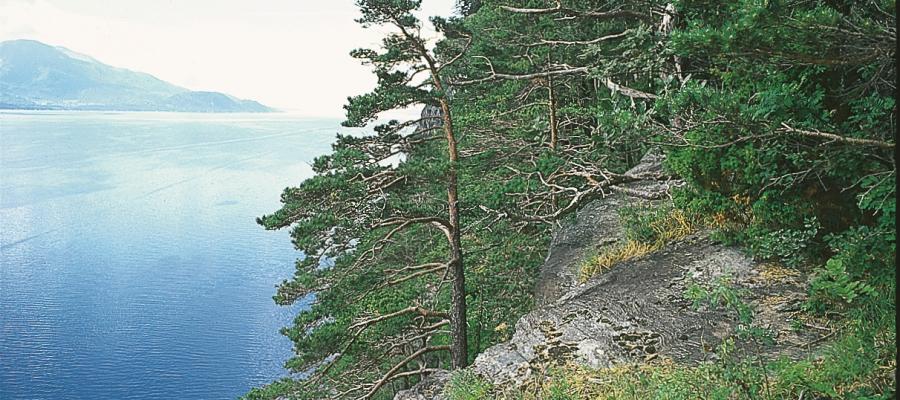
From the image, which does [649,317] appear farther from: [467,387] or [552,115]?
[552,115]

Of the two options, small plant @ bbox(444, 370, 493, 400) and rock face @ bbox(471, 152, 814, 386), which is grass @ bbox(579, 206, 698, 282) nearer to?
rock face @ bbox(471, 152, 814, 386)

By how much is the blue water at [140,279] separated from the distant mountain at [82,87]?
9358cm

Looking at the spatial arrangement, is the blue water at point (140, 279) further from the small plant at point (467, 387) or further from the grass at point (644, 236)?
the small plant at point (467, 387)

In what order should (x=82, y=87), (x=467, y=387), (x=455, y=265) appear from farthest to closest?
(x=82, y=87)
(x=455, y=265)
(x=467, y=387)

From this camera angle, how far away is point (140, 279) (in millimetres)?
34344

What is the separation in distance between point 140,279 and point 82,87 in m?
140

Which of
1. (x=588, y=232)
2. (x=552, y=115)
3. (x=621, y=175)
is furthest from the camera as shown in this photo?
(x=552, y=115)

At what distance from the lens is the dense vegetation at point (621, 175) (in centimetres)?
394

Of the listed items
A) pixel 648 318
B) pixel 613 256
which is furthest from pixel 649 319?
pixel 613 256

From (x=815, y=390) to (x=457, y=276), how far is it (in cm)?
667

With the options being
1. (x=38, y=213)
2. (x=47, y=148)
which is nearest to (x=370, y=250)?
(x=38, y=213)

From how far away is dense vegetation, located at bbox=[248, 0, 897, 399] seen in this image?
3.94 m

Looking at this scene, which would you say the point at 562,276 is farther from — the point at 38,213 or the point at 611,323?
the point at 38,213

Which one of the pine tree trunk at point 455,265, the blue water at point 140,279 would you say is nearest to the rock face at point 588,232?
the pine tree trunk at point 455,265
